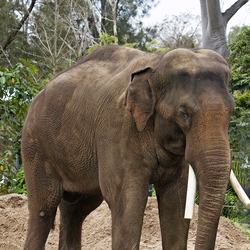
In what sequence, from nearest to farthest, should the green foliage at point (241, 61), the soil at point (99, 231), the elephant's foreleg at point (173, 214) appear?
1. the elephant's foreleg at point (173, 214)
2. the soil at point (99, 231)
3. the green foliage at point (241, 61)

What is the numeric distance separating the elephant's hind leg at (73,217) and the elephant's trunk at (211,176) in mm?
2114

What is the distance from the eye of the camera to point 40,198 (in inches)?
235

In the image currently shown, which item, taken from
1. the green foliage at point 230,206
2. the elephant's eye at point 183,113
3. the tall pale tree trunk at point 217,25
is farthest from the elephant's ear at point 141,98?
the tall pale tree trunk at point 217,25

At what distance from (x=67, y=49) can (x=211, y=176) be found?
30.9 metres

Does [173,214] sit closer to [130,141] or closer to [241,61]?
[130,141]

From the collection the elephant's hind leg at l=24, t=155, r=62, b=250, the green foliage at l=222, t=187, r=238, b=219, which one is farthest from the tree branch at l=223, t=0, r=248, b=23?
the elephant's hind leg at l=24, t=155, r=62, b=250

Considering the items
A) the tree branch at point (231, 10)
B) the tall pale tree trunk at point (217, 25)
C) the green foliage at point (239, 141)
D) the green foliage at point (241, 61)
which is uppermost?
the tree branch at point (231, 10)

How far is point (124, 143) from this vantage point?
16.4 feet

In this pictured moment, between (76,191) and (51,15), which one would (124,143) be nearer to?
(76,191)

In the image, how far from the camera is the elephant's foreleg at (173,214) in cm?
524

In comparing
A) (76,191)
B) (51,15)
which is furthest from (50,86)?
(51,15)

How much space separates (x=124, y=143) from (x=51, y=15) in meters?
30.5

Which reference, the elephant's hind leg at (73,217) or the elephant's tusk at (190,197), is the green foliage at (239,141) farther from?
the elephant's tusk at (190,197)

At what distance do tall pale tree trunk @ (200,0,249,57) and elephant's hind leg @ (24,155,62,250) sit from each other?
916 cm
